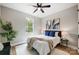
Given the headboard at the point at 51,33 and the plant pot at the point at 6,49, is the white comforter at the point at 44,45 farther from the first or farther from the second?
the plant pot at the point at 6,49

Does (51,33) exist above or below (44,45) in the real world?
above

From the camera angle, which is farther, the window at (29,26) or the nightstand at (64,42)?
the window at (29,26)

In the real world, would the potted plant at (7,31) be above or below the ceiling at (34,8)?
below

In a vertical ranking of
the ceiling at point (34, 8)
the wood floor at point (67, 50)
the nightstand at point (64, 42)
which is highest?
the ceiling at point (34, 8)

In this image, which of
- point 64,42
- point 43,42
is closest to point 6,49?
point 43,42

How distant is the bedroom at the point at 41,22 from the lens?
1715 millimetres

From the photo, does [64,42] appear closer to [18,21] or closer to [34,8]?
[34,8]

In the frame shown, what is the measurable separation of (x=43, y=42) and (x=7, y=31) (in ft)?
2.35

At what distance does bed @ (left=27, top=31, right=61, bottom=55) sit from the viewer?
68.2 inches

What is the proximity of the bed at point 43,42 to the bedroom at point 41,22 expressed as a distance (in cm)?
3

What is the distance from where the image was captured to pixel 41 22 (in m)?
1.87

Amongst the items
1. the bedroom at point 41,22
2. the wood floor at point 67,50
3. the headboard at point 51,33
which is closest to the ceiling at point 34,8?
the bedroom at point 41,22
